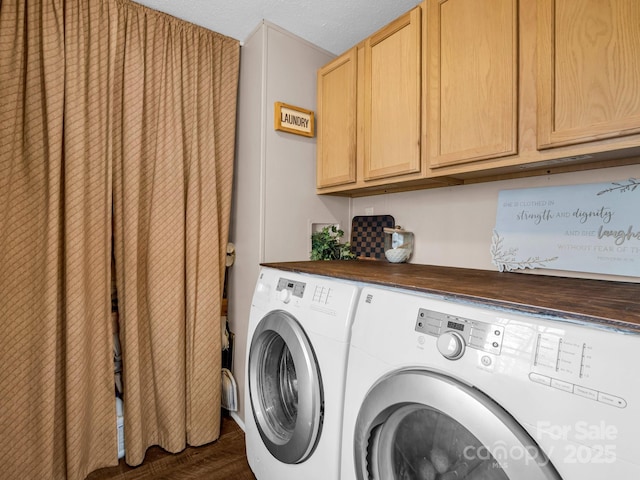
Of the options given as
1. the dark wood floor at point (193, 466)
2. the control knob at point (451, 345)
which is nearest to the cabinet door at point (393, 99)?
the control knob at point (451, 345)

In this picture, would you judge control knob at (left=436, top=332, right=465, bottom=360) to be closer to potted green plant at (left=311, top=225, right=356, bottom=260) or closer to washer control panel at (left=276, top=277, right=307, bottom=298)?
washer control panel at (left=276, top=277, right=307, bottom=298)

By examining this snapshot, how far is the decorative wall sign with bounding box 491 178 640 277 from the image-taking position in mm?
1137

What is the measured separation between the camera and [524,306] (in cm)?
70

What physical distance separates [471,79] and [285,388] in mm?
1565

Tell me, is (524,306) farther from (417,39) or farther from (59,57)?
(59,57)

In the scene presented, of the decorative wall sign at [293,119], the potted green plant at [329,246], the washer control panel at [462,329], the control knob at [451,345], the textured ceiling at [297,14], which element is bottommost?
the control knob at [451,345]

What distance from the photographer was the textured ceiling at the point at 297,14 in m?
1.63

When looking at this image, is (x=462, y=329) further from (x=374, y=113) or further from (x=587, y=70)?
(x=374, y=113)

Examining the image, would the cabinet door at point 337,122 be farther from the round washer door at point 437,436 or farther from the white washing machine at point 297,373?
the round washer door at point 437,436

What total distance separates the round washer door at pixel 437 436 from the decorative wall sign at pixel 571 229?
882 millimetres

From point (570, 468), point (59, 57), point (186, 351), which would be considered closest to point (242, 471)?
point (186, 351)

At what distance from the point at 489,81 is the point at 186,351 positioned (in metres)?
2.00

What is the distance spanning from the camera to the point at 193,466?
165 cm

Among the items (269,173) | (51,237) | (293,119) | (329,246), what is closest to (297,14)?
(293,119)
